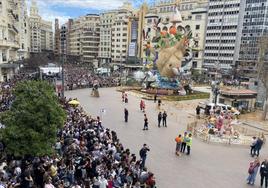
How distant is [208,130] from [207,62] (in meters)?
67.6

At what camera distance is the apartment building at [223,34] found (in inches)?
3155

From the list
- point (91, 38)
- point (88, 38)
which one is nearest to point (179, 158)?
point (91, 38)

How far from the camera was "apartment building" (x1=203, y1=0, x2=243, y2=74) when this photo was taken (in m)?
80.1

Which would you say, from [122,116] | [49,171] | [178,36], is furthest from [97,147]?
[178,36]

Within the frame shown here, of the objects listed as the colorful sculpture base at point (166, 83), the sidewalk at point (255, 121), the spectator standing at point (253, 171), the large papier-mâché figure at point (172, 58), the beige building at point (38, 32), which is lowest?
the sidewalk at point (255, 121)

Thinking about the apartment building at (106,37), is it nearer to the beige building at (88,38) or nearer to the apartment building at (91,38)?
the apartment building at (91,38)

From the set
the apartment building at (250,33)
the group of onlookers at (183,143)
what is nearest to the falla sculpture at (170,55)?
the group of onlookers at (183,143)

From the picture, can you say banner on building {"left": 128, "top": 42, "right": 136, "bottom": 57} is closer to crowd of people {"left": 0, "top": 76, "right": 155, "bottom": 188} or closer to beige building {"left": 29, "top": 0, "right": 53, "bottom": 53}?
beige building {"left": 29, "top": 0, "right": 53, "bottom": 53}

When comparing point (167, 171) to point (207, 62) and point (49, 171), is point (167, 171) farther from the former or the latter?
point (207, 62)

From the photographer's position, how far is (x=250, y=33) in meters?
76.6

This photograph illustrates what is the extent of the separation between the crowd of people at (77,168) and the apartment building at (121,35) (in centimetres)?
8720

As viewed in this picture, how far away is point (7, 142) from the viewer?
12.6 meters

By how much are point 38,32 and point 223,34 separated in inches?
4907

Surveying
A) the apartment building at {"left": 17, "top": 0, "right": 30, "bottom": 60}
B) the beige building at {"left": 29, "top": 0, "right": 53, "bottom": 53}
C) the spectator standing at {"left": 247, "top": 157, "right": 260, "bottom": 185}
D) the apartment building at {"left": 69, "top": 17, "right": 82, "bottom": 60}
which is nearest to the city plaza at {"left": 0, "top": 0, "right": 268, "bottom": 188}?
the spectator standing at {"left": 247, "top": 157, "right": 260, "bottom": 185}
